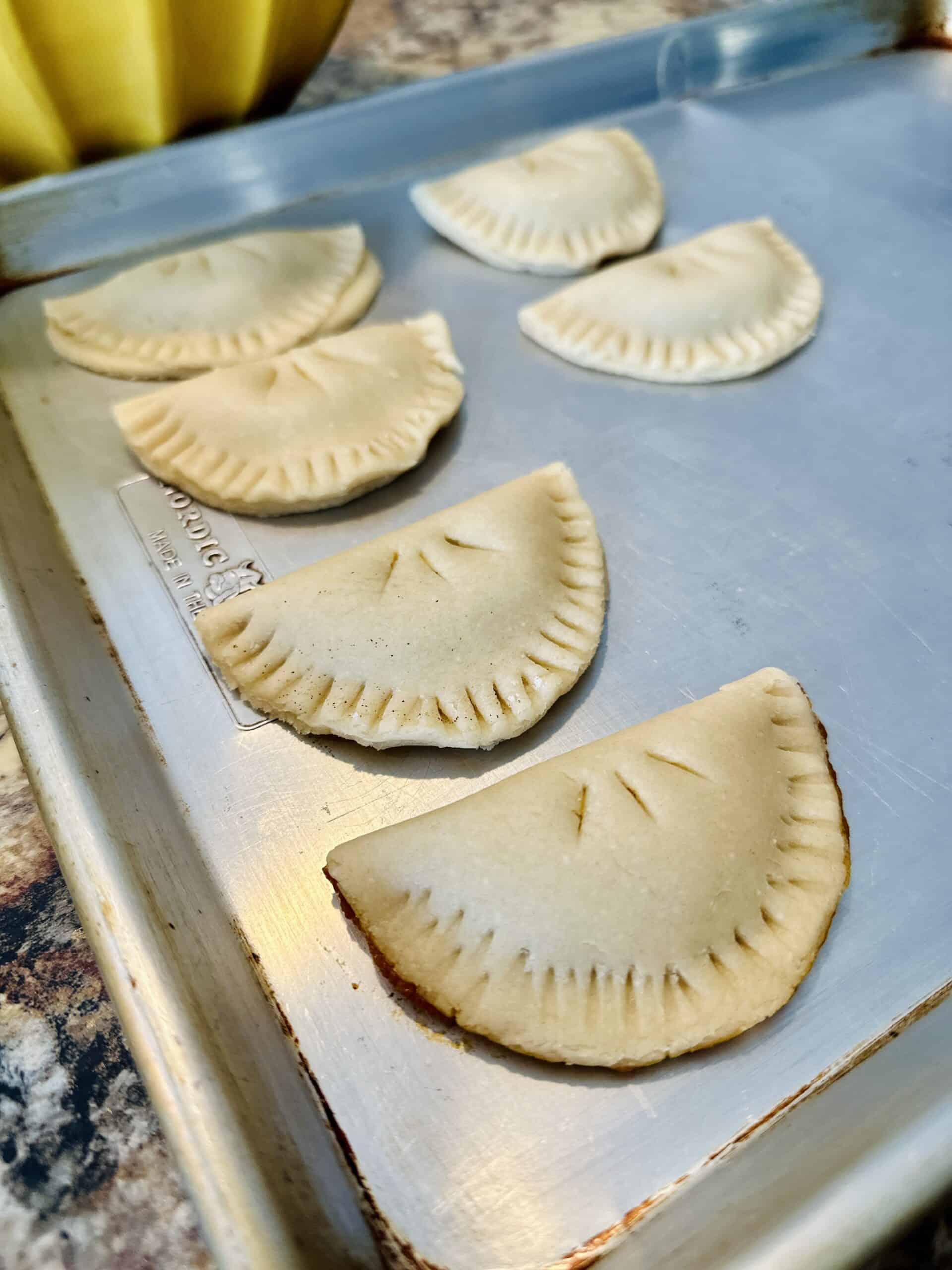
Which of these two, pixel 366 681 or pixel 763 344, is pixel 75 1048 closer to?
pixel 366 681

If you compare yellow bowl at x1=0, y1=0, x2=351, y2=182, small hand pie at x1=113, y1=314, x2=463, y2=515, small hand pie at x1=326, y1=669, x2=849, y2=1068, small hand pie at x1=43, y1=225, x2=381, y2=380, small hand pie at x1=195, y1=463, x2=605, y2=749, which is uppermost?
yellow bowl at x1=0, y1=0, x2=351, y2=182

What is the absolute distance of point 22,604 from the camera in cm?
121

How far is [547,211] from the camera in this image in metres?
1.80

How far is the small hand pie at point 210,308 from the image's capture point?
1.61m

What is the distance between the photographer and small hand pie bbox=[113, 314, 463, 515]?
1405mm

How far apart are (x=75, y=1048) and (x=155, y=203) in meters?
1.51

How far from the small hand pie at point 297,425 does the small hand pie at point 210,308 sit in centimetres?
11

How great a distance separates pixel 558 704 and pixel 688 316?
811 millimetres

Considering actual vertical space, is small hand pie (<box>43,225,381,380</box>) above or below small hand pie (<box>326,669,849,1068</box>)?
above

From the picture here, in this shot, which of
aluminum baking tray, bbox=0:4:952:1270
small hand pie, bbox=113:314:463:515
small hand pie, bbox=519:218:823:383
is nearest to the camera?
aluminum baking tray, bbox=0:4:952:1270

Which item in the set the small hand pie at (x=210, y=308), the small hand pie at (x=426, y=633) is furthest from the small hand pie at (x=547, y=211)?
the small hand pie at (x=426, y=633)

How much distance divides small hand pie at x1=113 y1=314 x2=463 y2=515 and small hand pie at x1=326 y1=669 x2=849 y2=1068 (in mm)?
570

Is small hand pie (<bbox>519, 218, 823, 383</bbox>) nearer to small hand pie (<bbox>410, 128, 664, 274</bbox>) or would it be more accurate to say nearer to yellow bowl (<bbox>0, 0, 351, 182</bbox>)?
small hand pie (<bbox>410, 128, 664, 274</bbox>)

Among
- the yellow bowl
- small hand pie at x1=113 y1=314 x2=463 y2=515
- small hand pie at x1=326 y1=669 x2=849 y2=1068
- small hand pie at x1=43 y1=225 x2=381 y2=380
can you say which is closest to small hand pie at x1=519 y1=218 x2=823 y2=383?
small hand pie at x1=113 y1=314 x2=463 y2=515
